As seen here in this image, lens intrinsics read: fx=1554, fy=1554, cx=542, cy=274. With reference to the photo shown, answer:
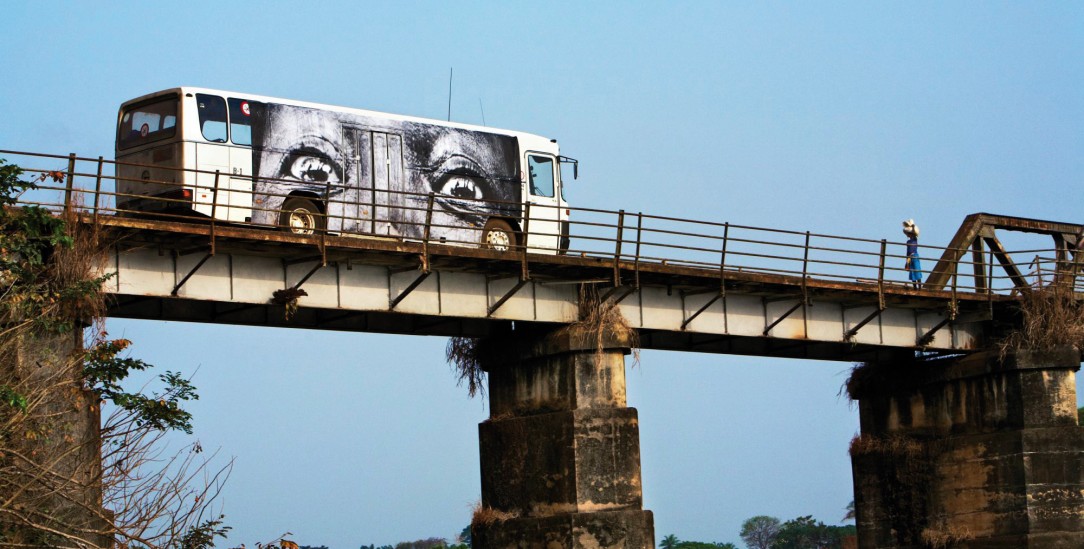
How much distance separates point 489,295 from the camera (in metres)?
31.0

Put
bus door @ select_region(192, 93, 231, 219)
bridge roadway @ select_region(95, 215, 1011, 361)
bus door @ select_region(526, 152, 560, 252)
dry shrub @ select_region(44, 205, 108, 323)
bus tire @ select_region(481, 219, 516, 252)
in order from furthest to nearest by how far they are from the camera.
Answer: bus door @ select_region(526, 152, 560, 252)
bus tire @ select_region(481, 219, 516, 252)
bus door @ select_region(192, 93, 231, 219)
bridge roadway @ select_region(95, 215, 1011, 361)
dry shrub @ select_region(44, 205, 108, 323)

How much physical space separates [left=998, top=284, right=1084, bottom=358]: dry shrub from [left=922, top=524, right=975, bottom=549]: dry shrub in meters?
4.54

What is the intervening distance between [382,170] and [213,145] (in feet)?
A: 12.5

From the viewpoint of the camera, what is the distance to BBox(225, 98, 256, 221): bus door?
29.7m

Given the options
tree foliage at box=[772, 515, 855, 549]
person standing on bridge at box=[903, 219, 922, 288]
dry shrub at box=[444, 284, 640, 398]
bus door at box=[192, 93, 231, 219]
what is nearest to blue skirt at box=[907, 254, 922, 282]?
person standing on bridge at box=[903, 219, 922, 288]

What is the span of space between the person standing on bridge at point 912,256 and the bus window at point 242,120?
1624 centimetres

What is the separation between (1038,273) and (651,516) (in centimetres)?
1389

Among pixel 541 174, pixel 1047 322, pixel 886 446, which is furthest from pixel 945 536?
pixel 541 174

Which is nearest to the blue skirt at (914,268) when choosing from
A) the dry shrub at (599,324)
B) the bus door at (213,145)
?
the dry shrub at (599,324)

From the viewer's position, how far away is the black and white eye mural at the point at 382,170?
30469 millimetres

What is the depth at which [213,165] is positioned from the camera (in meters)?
29.5

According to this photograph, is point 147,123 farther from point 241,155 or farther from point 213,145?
point 241,155

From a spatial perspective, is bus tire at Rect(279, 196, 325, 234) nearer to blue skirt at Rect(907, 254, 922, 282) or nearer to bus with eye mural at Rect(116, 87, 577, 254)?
bus with eye mural at Rect(116, 87, 577, 254)

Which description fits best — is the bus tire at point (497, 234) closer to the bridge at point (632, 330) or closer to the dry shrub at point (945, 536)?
the bridge at point (632, 330)
